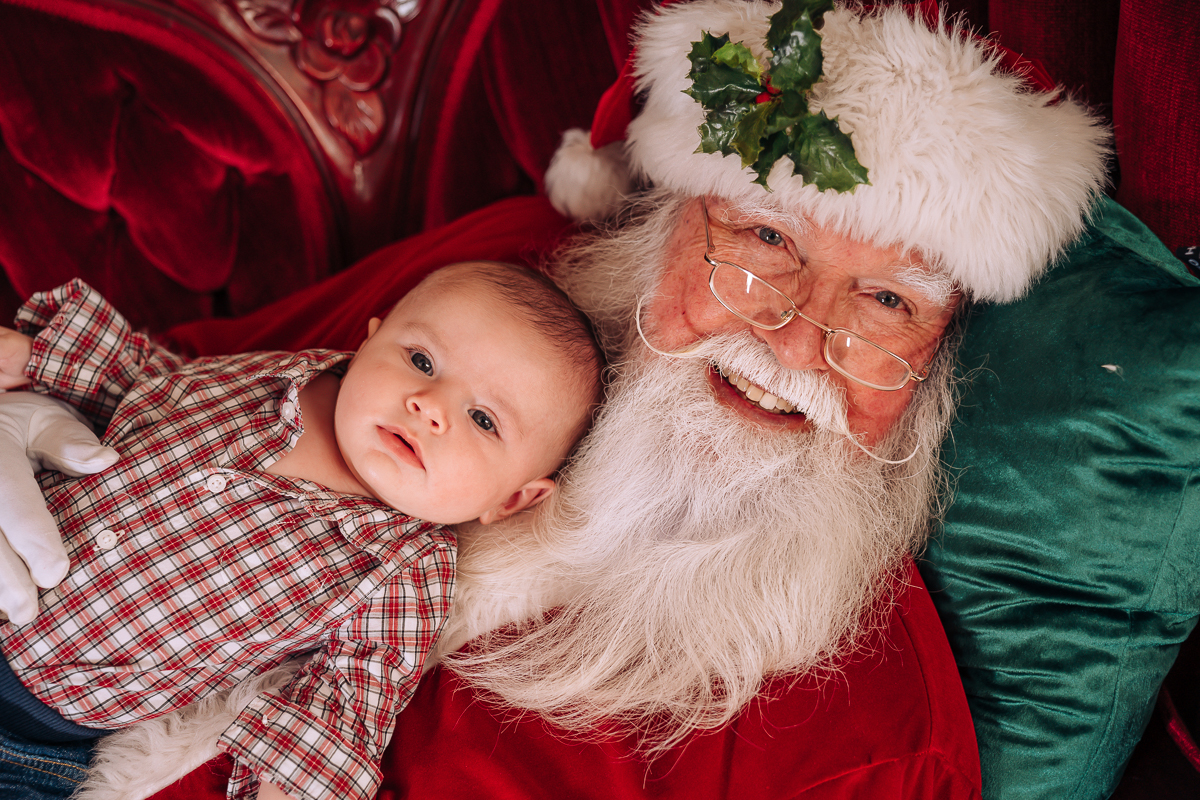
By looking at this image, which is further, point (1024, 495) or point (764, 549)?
point (764, 549)

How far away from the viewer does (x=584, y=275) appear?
5.72 ft

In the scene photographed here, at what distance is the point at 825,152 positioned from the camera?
1075 millimetres

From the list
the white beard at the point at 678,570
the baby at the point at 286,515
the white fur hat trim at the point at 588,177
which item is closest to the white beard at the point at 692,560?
the white beard at the point at 678,570

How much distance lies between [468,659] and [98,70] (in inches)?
62.5

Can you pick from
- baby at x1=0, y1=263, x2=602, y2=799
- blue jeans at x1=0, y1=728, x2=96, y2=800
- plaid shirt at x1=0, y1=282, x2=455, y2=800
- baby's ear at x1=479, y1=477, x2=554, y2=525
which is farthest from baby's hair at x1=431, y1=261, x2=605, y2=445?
blue jeans at x1=0, y1=728, x2=96, y2=800

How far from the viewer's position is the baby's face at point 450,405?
50.1 inches

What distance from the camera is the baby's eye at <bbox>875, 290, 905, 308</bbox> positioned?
1.27 meters

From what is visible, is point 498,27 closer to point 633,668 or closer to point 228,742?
point 633,668

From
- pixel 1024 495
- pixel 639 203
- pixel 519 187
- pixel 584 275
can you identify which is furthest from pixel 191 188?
pixel 1024 495

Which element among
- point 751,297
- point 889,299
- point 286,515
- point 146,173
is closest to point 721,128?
point 751,297

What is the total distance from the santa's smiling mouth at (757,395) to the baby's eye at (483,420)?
44 cm

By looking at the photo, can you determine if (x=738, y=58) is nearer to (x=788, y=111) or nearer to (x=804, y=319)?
(x=788, y=111)

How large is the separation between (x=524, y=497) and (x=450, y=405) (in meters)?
0.31

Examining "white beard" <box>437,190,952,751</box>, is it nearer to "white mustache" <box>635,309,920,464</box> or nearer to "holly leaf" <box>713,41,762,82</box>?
"white mustache" <box>635,309,920,464</box>
